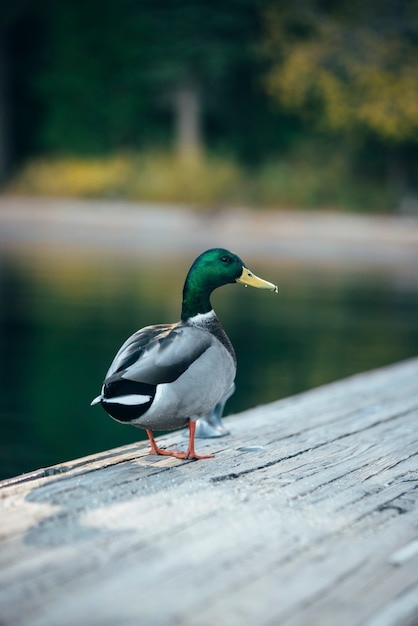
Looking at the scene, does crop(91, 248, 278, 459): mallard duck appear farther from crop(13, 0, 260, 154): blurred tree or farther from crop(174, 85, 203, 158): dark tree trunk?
crop(174, 85, 203, 158): dark tree trunk

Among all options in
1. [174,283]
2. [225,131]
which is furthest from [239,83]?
[174,283]

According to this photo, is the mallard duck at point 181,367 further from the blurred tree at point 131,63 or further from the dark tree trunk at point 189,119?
the dark tree trunk at point 189,119

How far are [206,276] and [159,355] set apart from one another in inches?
17.1

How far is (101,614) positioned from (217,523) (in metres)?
0.67

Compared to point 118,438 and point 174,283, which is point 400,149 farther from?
point 118,438

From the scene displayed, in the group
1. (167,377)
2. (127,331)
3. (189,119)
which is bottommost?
(127,331)

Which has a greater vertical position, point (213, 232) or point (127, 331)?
point (213, 232)

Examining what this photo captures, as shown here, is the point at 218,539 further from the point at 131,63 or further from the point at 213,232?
the point at 131,63

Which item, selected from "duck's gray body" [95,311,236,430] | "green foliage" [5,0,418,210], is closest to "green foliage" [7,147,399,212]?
"green foliage" [5,0,418,210]

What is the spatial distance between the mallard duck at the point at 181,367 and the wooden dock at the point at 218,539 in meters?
0.20

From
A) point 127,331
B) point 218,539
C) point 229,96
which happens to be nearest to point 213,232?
point 229,96

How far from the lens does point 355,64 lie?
2195 cm

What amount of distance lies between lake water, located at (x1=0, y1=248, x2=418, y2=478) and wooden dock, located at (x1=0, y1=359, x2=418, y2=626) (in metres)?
2.15

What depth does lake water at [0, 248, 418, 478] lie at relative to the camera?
6475 millimetres
